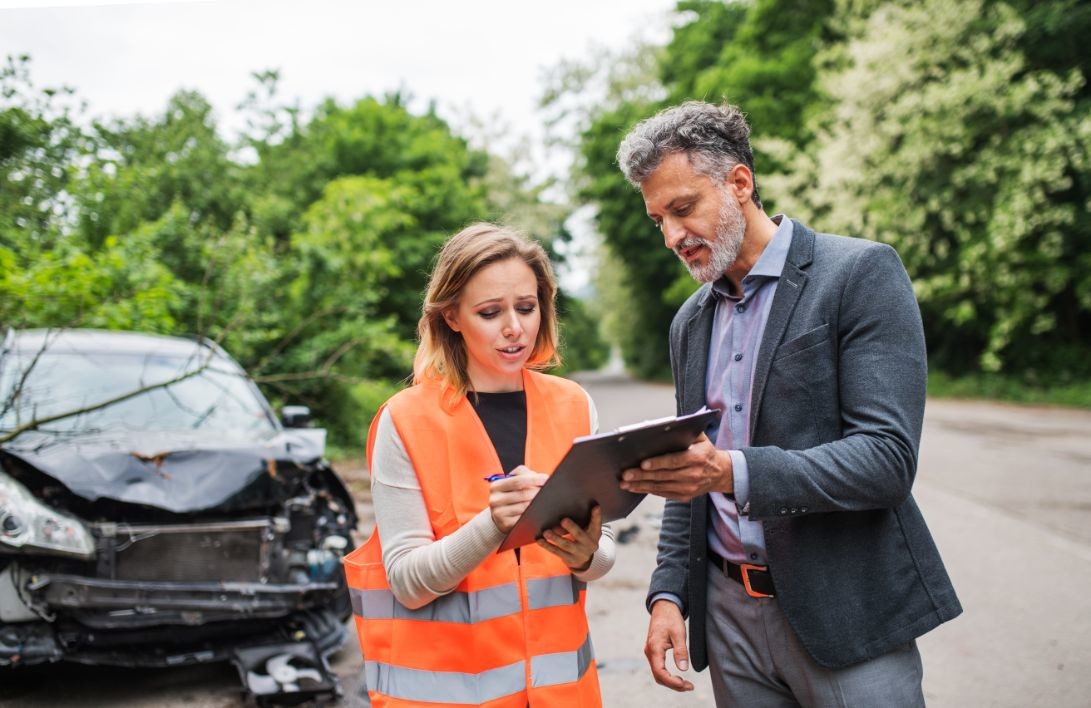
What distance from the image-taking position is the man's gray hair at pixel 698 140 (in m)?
2.11

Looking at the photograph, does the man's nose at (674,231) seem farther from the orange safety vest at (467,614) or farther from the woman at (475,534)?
the orange safety vest at (467,614)

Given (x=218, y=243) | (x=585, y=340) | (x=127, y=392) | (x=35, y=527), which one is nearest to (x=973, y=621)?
(x=35, y=527)

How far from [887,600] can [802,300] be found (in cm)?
72

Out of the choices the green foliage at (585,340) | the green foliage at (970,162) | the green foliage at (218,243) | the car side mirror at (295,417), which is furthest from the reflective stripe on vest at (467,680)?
the green foliage at (585,340)

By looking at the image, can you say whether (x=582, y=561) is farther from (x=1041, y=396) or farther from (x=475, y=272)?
(x=1041, y=396)

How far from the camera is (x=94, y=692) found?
13.6 ft

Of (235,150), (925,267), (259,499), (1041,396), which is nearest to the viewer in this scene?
(259,499)

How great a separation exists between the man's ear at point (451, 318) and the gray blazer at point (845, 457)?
2.61 feet

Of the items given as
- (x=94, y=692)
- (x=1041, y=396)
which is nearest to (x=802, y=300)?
(x=94, y=692)

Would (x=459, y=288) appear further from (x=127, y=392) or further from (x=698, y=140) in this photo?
(x=127, y=392)

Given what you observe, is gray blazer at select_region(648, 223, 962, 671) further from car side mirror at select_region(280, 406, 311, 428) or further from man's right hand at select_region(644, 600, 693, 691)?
car side mirror at select_region(280, 406, 311, 428)

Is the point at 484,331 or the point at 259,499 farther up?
the point at 484,331

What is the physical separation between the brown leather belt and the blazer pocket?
53cm

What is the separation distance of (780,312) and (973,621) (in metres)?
4.23
